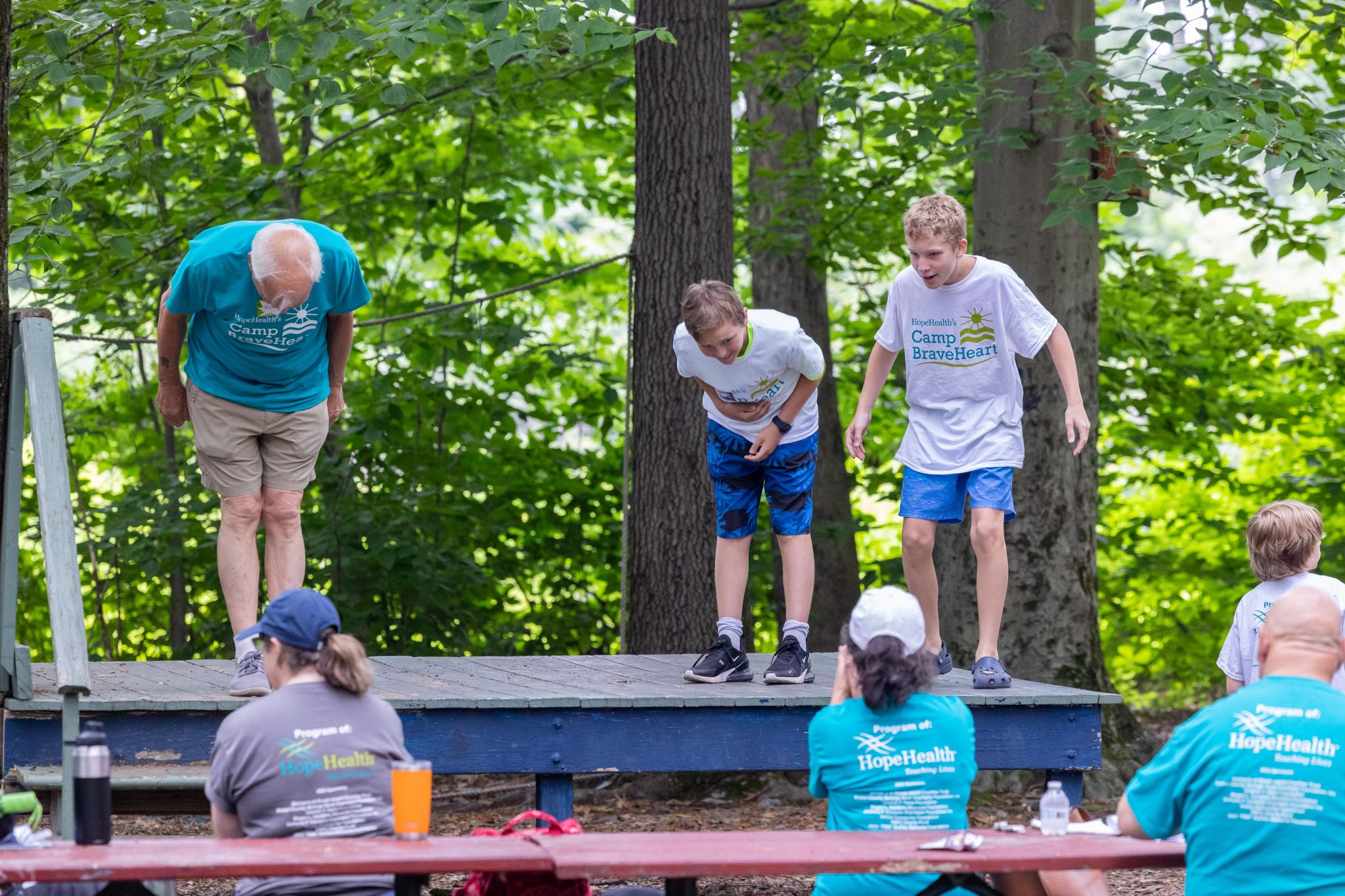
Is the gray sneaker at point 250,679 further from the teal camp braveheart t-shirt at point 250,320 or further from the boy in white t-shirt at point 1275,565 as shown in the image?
the boy in white t-shirt at point 1275,565

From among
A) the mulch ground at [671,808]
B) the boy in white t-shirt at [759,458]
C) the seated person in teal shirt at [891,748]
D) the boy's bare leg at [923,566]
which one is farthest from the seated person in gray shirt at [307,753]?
the mulch ground at [671,808]

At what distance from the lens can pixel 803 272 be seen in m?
9.77

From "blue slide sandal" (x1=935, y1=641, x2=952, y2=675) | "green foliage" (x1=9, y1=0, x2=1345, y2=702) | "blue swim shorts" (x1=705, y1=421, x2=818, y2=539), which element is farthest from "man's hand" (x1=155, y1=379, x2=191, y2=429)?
"blue slide sandal" (x1=935, y1=641, x2=952, y2=675)

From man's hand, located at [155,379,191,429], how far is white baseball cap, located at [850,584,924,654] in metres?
2.45

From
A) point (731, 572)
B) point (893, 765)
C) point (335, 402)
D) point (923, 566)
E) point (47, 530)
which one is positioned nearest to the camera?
point (893, 765)

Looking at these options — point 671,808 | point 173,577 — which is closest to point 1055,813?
point 671,808

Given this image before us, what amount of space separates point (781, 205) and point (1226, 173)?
288 centimetres

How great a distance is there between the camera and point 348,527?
800cm

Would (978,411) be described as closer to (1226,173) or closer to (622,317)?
(1226,173)

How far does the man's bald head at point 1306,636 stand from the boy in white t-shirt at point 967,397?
6.15ft

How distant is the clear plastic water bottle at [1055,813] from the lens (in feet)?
10.1

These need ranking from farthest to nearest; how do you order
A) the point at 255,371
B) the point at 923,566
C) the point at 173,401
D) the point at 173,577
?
the point at 173,577 < the point at 923,566 < the point at 173,401 < the point at 255,371

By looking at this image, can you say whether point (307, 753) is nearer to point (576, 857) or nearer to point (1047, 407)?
point (576, 857)

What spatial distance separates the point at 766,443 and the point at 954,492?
28.2 inches
